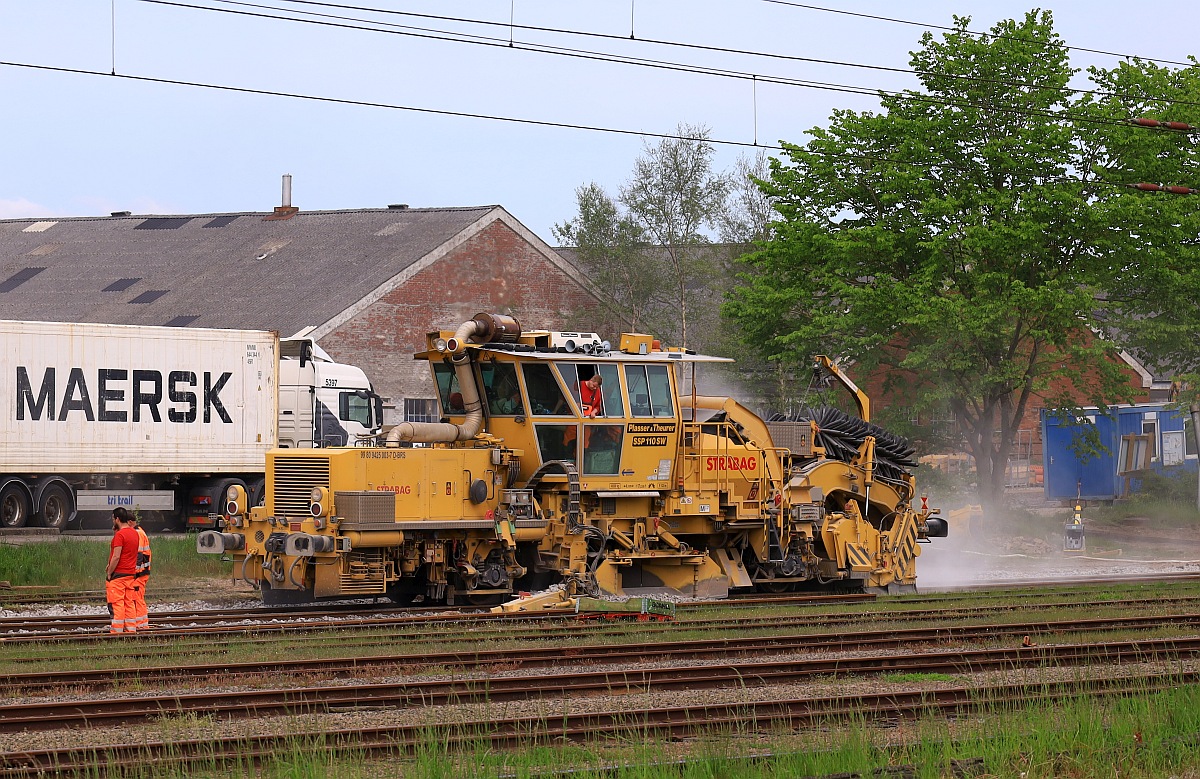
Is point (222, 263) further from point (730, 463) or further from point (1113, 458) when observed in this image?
point (730, 463)

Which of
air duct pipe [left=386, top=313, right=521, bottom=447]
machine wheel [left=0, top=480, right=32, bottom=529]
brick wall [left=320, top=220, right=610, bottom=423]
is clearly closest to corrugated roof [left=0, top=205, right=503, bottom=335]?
brick wall [left=320, top=220, right=610, bottom=423]

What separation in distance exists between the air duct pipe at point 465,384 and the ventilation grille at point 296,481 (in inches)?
44.3

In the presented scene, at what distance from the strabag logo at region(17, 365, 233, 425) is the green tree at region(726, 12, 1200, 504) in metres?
14.0

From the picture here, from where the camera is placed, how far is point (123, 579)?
1582 centimetres

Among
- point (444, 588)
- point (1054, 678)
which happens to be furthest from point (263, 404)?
point (1054, 678)

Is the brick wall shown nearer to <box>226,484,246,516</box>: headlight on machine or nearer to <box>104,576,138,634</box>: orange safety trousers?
<box>226,484,246,516</box>: headlight on machine

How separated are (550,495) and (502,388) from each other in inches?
62.3

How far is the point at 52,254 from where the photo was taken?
181ft

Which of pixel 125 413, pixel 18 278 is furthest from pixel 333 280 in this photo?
pixel 125 413

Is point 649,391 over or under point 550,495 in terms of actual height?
over

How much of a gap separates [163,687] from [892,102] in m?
29.2

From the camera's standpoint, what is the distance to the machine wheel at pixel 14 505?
29000 millimetres

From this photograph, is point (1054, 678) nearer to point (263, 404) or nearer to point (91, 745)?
point (91, 745)

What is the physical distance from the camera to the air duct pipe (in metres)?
18.3
